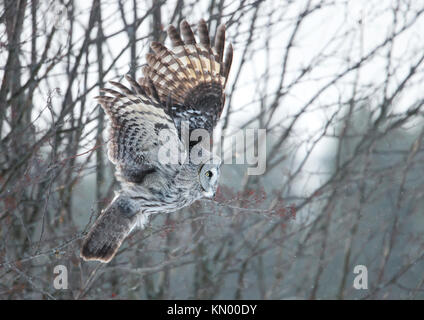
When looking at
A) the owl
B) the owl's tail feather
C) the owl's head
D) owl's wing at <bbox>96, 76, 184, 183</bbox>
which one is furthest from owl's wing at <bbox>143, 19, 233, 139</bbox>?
the owl's tail feather

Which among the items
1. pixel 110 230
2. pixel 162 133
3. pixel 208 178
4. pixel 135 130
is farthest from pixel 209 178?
pixel 110 230

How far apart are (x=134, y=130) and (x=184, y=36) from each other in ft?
2.61

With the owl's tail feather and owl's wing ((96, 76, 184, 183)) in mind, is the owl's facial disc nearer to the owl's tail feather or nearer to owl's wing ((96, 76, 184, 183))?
owl's wing ((96, 76, 184, 183))

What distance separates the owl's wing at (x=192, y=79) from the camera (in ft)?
13.3

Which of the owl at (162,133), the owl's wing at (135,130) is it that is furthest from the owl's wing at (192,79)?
the owl's wing at (135,130)

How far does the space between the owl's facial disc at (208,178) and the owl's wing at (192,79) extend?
1.55ft

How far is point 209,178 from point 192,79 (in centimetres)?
90

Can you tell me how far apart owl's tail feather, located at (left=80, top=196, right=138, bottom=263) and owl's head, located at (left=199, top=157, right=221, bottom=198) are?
543 millimetres

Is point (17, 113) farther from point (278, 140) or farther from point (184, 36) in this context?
point (278, 140)

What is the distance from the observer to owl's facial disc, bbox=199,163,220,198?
3834 millimetres

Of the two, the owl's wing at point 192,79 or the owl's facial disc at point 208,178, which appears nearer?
the owl's facial disc at point 208,178

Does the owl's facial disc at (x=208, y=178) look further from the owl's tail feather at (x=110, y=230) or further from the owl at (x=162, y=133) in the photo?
the owl's tail feather at (x=110, y=230)

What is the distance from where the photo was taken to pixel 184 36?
12.7ft
